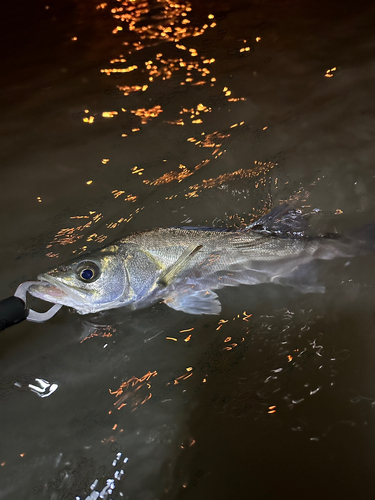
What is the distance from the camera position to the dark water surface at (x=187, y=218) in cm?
201

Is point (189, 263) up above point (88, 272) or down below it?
below

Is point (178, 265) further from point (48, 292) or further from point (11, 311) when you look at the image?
point (11, 311)

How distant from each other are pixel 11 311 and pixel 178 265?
815mm

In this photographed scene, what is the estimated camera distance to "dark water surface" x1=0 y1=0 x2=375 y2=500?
2.01m

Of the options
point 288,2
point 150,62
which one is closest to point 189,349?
point 150,62

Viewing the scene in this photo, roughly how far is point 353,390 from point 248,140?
5.76ft

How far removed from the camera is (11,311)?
5.28 ft

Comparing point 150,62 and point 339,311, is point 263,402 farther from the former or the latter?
point 150,62

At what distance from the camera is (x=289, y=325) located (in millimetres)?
2219

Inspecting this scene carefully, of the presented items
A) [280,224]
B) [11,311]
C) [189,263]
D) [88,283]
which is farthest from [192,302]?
[11,311]

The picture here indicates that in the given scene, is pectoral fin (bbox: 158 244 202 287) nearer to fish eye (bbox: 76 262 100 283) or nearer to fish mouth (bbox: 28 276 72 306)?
fish eye (bbox: 76 262 100 283)

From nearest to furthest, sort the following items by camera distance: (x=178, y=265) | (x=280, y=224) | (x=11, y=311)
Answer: (x=11, y=311) < (x=178, y=265) < (x=280, y=224)

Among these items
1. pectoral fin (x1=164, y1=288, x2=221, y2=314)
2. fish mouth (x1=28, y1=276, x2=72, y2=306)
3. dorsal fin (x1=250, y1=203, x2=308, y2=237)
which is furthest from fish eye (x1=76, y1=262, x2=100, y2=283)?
dorsal fin (x1=250, y1=203, x2=308, y2=237)

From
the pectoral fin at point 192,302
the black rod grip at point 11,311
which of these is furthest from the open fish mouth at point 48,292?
the pectoral fin at point 192,302
